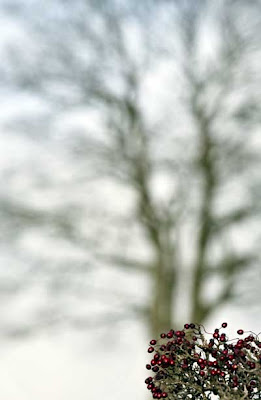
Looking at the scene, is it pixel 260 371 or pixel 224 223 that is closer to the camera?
pixel 260 371

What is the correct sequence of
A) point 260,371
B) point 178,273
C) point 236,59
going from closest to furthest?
point 260,371
point 178,273
point 236,59

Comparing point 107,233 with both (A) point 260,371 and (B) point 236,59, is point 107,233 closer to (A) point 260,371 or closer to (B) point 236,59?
(B) point 236,59

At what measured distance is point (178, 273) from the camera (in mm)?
6152

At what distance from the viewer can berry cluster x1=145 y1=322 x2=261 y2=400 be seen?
1.76 m

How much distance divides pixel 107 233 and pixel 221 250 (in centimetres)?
113

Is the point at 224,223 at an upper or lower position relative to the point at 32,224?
lower

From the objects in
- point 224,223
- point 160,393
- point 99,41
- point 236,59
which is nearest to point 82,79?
point 99,41

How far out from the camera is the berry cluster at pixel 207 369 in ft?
5.76

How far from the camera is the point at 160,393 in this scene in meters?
1.79

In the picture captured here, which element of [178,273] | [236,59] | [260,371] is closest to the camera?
[260,371]

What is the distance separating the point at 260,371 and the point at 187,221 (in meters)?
4.56

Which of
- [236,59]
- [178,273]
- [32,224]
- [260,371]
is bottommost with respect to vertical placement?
[260,371]

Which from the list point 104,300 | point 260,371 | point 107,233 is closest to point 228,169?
point 107,233

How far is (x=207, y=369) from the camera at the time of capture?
5.79ft
